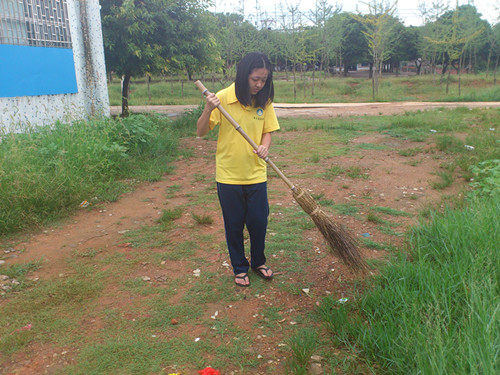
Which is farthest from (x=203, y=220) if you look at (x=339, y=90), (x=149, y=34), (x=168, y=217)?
(x=339, y=90)

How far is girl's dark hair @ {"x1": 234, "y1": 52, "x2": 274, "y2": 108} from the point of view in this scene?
269 centimetres

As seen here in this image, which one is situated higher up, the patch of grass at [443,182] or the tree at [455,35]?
the tree at [455,35]

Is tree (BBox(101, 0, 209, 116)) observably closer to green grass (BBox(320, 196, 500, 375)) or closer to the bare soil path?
the bare soil path

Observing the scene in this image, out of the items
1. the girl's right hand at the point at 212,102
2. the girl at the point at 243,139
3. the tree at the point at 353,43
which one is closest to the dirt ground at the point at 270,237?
the girl at the point at 243,139

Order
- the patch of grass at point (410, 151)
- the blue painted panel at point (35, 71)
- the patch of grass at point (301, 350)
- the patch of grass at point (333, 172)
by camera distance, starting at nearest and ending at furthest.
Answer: the patch of grass at point (301, 350) → the blue painted panel at point (35, 71) → the patch of grass at point (333, 172) → the patch of grass at point (410, 151)

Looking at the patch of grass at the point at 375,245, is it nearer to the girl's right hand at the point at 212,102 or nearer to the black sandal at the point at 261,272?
the black sandal at the point at 261,272

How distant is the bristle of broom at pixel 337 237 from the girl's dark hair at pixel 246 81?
0.71 meters

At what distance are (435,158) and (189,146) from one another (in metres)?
4.68

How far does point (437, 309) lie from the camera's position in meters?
2.00

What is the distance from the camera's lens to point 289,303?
2902mm

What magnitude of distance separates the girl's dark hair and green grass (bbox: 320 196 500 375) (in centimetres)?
145

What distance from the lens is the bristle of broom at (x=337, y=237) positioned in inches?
117

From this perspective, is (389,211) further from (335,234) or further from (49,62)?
(49,62)

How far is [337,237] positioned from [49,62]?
19.8 feet
